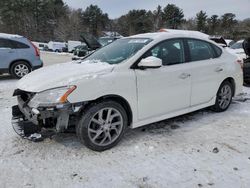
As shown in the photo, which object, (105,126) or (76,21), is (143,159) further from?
(76,21)

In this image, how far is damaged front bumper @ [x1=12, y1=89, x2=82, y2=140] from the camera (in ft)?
10.1

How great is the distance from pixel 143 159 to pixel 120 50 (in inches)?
72.0

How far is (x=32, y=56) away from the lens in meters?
9.20

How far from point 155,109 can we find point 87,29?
63.9 metres

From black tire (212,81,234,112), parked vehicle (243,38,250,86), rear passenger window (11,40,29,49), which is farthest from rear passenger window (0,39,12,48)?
parked vehicle (243,38,250,86)

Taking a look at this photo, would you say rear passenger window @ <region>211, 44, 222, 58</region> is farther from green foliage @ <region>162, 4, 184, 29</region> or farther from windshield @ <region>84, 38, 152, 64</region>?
green foliage @ <region>162, 4, 184, 29</region>

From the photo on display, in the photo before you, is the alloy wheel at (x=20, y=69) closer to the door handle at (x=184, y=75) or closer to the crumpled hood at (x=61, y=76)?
the crumpled hood at (x=61, y=76)

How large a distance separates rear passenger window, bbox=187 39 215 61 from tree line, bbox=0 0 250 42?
4516 centimetres

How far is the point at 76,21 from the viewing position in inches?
2206

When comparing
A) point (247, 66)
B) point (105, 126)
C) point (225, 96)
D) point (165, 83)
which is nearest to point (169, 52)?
point (165, 83)

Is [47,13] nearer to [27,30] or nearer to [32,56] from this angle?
[27,30]

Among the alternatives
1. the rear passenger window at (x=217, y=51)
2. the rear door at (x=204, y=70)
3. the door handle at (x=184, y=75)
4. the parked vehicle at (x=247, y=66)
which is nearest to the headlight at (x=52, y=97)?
the door handle at (x=184, y=75)

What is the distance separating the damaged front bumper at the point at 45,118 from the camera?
10.1ft

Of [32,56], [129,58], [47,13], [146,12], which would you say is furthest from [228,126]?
[47,13]
